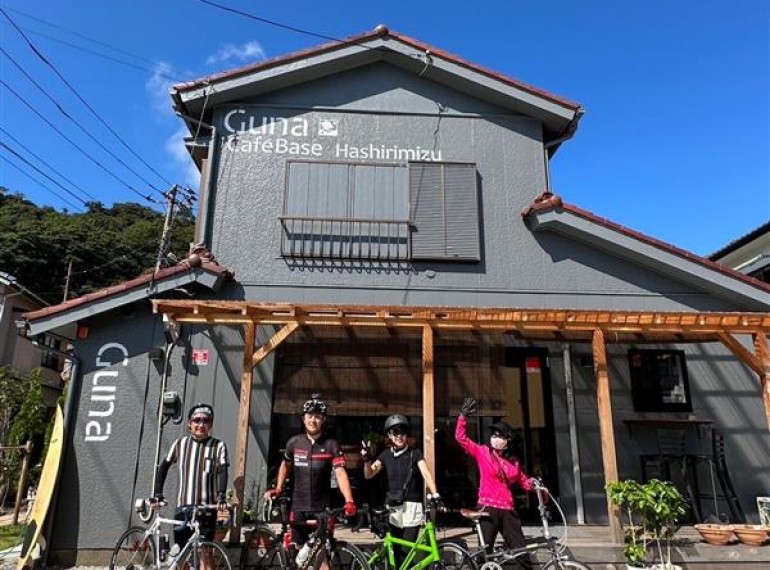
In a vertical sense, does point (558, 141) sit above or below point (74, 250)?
below

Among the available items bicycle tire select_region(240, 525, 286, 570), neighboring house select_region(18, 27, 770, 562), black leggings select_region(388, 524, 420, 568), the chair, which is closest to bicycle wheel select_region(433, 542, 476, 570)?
black leggings select_region(388, 524, 420, 568)

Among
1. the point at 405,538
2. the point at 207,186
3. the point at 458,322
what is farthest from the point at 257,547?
the point at 207,186

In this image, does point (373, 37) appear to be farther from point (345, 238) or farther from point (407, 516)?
point (407, 516)

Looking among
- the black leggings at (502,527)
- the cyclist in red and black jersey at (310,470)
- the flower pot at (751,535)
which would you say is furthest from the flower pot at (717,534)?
the cyclist in red and black jersey at (310,470)

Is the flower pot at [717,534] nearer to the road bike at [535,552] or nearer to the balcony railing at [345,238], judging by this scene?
the road bike at [535,552]

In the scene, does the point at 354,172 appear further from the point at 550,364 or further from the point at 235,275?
the point at 550,364

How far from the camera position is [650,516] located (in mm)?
6039

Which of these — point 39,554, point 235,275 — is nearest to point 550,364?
point 235,275

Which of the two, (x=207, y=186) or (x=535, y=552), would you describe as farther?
(x=207, y=186)

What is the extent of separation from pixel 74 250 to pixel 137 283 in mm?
27025

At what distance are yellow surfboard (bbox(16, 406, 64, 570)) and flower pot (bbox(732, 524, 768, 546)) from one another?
327 inches

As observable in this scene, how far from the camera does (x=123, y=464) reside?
728cm

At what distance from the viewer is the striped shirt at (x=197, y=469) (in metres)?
5.31

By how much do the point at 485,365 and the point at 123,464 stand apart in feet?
16.9
